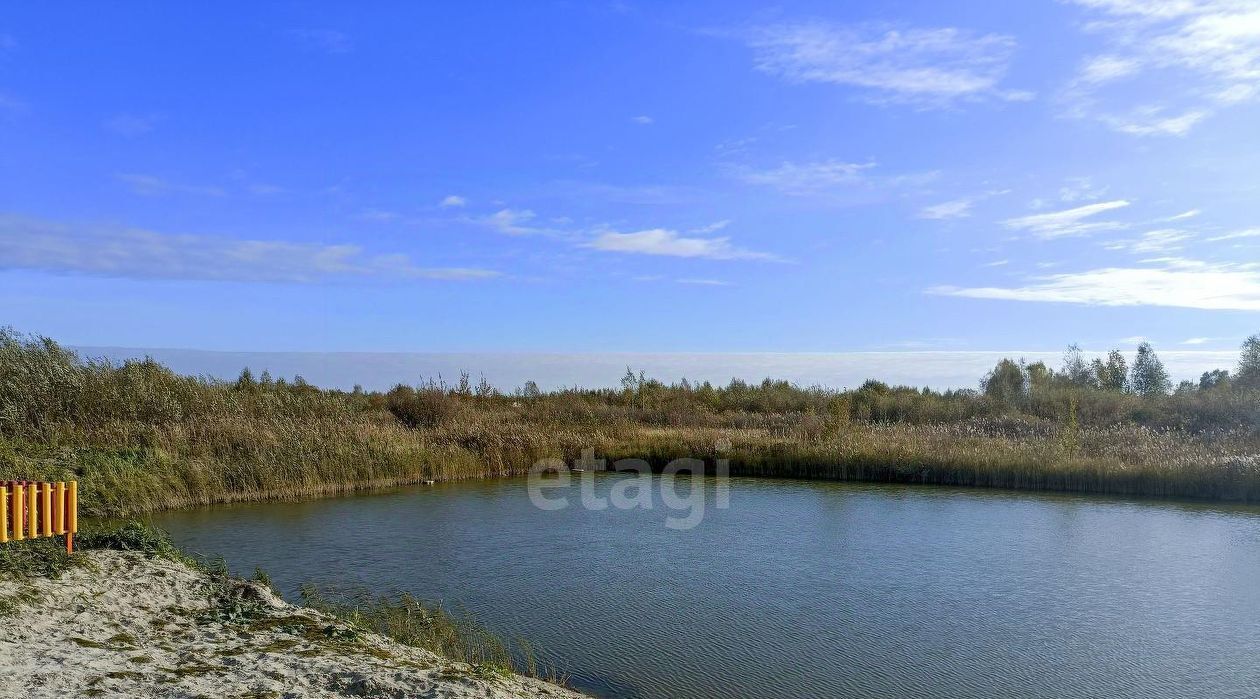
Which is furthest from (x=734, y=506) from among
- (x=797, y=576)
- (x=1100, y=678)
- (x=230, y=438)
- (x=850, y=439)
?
(x=230, y=438)

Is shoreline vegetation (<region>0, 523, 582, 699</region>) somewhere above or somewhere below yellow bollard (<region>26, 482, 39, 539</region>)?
below

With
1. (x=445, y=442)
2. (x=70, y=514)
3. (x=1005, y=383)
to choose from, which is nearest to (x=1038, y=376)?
(x=1005, y=383)

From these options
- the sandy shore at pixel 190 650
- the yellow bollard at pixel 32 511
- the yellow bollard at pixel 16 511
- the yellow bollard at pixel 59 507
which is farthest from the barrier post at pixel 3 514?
the sandy shore at pixel 190 650

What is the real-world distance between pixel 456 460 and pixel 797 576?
10140mm

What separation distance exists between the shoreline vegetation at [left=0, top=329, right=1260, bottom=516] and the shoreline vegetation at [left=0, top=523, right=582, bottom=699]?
5.77 meters

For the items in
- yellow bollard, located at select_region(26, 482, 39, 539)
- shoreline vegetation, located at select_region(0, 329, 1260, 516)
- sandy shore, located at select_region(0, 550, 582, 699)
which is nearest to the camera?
sandy shore, located at select_region(0, 550, 582, 699)

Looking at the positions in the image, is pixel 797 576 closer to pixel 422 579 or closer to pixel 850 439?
pixel 422 579

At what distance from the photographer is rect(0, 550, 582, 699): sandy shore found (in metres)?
4.17

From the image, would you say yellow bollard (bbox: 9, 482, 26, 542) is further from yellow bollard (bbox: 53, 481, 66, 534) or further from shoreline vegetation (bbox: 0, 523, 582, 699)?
yellow bollard (bbox: 53, 481, 66, 534)

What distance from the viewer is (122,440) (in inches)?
547

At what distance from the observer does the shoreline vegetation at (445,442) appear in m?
13.4

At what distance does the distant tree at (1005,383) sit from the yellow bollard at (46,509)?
2935 cm

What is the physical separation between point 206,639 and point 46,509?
252 cm

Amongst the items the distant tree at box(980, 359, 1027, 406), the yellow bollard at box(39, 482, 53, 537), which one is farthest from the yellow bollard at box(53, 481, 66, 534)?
the distant tree at box(980, 359, 1027, 406)
